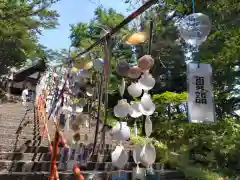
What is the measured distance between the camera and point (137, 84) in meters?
2.16

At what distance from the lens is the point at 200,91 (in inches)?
107

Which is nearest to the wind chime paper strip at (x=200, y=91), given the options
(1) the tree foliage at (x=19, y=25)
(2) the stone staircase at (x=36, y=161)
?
(2) the stone staircase at (x=36, y=161)

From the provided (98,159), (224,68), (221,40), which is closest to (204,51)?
(221,40)

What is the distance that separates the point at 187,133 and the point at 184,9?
399 centimetres

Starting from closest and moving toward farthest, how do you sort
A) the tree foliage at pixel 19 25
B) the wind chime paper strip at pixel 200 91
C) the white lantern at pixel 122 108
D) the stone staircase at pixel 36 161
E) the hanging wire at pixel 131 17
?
the hanging wire at pixel 131 17 → the white lantern at pixel 122 108 → the wind chime paper strip at pixel 200 91 → the stone staircase at pixel 36 161 → the tree foliage at pixel 19 25

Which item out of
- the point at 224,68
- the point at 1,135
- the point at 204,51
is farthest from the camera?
the point at 224,68

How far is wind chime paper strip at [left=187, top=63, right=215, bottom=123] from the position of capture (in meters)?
2.56

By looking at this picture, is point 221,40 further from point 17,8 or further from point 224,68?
point 17,8

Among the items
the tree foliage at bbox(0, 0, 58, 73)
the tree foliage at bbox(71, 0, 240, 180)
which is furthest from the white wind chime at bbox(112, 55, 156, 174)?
the tree foliage at bbox(0, 0, 58, 73)

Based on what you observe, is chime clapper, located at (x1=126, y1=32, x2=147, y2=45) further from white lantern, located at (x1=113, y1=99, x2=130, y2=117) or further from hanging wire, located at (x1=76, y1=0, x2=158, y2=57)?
white lantern, located at (x1=113, y1=99, x2=130, y2=117)

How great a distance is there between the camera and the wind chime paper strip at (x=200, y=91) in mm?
2562

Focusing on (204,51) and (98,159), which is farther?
(204,51)

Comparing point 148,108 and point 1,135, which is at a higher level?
point 148,108

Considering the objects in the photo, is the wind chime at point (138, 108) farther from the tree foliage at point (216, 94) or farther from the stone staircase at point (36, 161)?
the stone staircase at point (36, 161)
